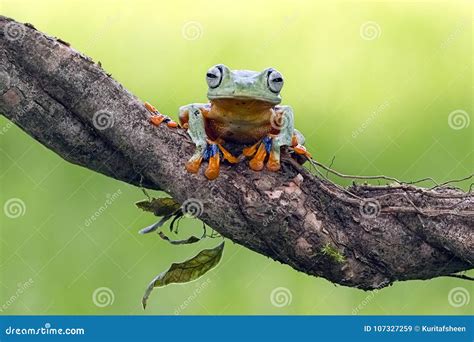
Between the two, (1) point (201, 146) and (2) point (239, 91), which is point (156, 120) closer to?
(1) point (201, 146)

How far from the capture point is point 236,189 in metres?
2.87

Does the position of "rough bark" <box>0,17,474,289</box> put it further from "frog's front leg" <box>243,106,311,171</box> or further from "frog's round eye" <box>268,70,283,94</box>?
"frog's round eye" <box>268,70,283,94</box>

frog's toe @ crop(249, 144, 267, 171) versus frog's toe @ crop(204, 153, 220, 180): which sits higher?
frog's toe @ crop(249, 144, 267, 171)

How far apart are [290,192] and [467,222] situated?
736 millimetres

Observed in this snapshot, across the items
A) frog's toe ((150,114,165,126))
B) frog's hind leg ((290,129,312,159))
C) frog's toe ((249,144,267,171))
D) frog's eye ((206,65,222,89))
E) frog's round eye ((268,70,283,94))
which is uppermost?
frog's round eye ((268,70,283,94))

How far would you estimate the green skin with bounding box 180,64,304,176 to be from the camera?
2879mm

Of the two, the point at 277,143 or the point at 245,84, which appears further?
the point at 277,143

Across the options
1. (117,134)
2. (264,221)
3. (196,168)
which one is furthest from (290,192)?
(117,134)

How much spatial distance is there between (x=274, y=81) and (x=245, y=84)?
0.38 ft

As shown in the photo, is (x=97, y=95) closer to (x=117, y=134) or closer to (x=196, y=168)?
(x=117, y=134)

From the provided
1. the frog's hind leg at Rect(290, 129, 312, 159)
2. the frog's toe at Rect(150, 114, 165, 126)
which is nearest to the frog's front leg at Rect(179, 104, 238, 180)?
the frog's toe at Rect(150, 114, 165, 126)

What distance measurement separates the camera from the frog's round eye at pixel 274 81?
2895mm

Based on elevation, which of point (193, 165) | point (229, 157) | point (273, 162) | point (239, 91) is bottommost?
point (193, 165)

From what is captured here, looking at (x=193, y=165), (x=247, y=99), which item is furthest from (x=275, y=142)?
(x=193, y=165)
